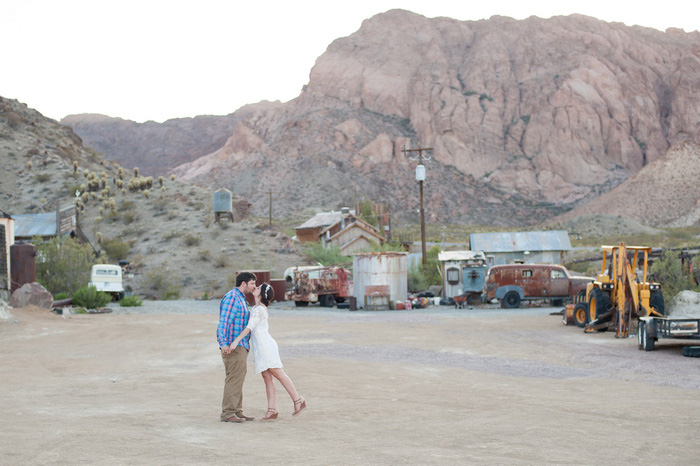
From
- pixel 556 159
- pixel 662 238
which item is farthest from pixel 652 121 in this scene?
pixel 662 238

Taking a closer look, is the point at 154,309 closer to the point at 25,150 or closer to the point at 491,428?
the point at 491,428

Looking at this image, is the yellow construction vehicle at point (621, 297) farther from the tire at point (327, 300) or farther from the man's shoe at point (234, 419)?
the tire at point (327, 300)

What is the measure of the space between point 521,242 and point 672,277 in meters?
24.6

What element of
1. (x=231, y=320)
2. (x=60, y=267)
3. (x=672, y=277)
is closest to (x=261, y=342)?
(x=231, y=320)

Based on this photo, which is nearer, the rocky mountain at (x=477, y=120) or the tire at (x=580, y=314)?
the tire at (x=580, y=314)

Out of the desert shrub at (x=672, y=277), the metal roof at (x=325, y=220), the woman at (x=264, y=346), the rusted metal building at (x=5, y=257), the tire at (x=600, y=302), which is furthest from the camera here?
the metal roof at (x=325, y=220)

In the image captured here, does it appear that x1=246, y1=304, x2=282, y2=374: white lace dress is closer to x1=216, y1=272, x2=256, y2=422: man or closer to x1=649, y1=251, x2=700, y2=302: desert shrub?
A: x1=216, y1=272, x2=256, y2=422: man

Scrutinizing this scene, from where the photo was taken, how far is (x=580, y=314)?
22219 mm

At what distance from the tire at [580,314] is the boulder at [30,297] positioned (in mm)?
18944

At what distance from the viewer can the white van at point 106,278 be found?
117 feet

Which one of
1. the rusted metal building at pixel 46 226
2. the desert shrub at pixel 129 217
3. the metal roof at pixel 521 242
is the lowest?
the metal roof at pixel 521 242

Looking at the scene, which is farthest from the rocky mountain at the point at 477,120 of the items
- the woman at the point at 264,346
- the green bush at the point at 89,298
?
the woman at the point at 264,346

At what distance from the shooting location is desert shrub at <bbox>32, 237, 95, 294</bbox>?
35.1 metres

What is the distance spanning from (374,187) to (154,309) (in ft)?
305
